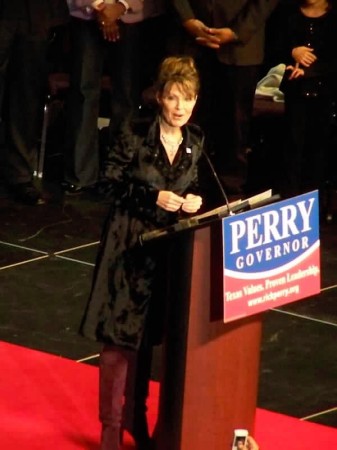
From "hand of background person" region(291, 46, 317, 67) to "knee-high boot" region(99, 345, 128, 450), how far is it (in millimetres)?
3696

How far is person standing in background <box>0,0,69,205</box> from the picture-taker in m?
8.14

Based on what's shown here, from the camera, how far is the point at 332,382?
5.76 meters

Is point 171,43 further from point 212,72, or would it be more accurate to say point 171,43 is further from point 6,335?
point 6,335

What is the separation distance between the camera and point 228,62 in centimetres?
798

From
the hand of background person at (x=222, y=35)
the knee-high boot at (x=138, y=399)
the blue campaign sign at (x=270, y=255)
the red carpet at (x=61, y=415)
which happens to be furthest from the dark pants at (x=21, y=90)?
the blue campaign sign at (x=270, y=255)

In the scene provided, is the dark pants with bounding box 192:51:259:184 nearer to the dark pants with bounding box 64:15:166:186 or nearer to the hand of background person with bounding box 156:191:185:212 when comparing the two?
the dark pants with bounding box 64:15:166:186

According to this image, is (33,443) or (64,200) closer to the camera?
(33,443)

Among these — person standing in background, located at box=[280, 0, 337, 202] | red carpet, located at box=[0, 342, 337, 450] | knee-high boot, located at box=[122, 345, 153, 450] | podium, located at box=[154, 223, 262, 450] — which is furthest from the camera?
person standing in background, located at box=[280, 0, 337, 202]

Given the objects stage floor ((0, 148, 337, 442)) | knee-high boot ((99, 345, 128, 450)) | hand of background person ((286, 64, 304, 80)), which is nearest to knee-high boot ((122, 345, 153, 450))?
knee-high boot ((99, 345, 128, 450))

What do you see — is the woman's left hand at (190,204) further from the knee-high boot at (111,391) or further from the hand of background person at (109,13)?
the hand of background person at (109,13)

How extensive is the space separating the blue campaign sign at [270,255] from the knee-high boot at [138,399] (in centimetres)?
73

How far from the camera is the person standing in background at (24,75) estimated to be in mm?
8141

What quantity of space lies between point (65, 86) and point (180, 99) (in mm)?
4632

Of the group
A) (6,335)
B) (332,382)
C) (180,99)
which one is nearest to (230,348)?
(180,99)
